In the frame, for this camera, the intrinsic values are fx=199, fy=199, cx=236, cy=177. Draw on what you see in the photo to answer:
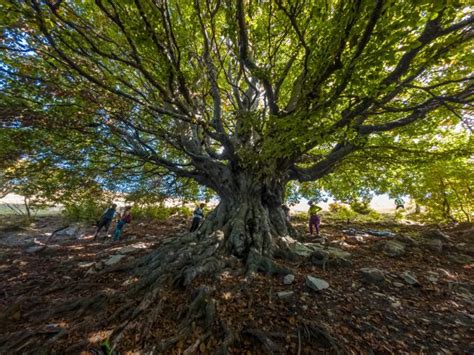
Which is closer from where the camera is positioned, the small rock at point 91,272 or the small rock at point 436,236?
the small rock at point 91,272

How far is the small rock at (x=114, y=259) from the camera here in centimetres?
551

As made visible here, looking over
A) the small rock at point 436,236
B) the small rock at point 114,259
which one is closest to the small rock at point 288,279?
the small rock at point 114,259

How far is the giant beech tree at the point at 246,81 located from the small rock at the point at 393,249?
9.40ft

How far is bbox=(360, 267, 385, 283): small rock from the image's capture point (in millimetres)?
4129

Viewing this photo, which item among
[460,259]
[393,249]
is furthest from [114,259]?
[460,259]

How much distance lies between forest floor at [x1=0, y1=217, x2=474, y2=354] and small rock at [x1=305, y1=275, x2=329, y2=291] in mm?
87

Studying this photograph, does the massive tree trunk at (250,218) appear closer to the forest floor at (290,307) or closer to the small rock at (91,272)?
the forest floor at (290,307)

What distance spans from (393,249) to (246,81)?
20.7ft

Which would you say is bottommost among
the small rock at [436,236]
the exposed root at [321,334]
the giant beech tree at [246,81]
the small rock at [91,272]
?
the exposed root at [321,334]

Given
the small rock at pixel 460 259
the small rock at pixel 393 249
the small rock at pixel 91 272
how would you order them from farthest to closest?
1. the small rock at pixel 393 249
2. the small rock at pixel 460 259
3. the small rock at pixel 91 272

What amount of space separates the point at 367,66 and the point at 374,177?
7.28 meters

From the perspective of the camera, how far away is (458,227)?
8273 mm

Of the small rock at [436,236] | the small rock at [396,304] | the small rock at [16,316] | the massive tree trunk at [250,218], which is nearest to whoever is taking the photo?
the small rock at [396,304]

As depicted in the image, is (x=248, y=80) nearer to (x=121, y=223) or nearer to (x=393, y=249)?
(x=393, y=249)
